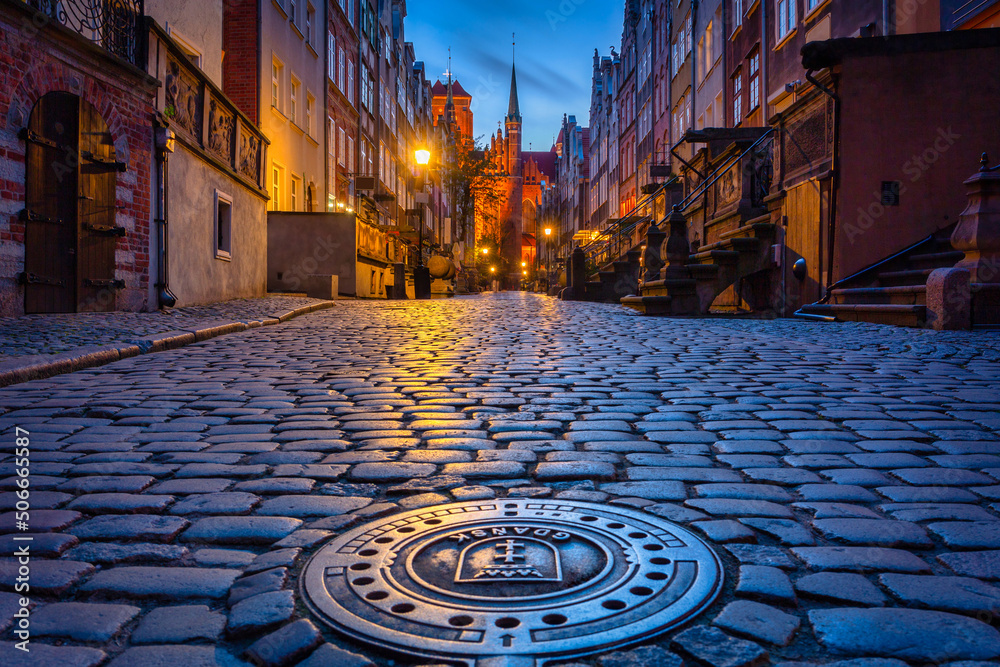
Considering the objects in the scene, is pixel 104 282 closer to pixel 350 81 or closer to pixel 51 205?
pixel 51 205

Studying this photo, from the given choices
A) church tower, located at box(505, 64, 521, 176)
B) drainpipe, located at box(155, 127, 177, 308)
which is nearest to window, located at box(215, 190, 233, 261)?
drainpipe, located at box(155, 127, 177, 308)

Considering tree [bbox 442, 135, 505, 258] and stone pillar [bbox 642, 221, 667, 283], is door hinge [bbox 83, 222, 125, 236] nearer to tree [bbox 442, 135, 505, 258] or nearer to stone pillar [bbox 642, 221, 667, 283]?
stone pillar [bbox 642, 221, 667, 283]

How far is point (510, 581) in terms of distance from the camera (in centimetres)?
179

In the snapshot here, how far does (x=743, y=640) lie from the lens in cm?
155

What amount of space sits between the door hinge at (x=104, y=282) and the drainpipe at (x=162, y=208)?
1.05m

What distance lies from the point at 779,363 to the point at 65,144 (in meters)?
9.21

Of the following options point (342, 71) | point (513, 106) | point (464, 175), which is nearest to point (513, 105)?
point (513, 106)

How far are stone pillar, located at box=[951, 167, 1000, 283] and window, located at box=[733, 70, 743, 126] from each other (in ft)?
47.6

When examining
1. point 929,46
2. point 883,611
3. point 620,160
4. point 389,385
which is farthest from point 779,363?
point 620,160

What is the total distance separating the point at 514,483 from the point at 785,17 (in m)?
19.0

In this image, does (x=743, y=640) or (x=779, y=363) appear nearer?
(x=743, y=640)

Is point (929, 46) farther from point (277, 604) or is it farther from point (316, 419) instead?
point (277, 604)

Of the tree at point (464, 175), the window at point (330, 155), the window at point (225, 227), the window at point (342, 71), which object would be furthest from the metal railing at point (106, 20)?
the tree at point (464, 175)

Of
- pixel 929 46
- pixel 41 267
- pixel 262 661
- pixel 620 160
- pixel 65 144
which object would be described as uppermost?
pixel 620 160
